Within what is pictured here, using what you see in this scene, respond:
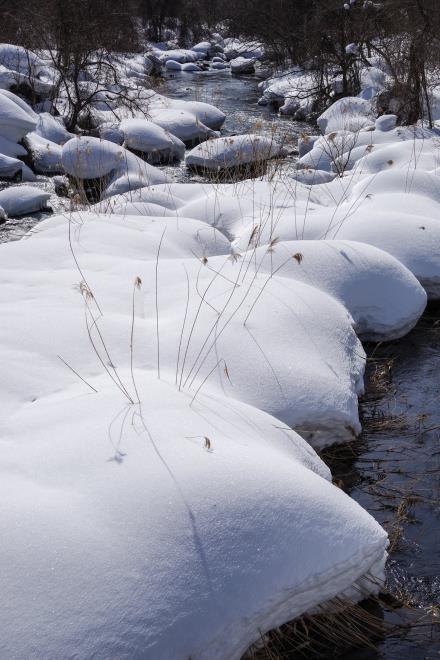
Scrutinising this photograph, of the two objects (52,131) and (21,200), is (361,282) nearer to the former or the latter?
(21,200)

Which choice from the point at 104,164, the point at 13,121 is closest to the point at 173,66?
the point at 13,121

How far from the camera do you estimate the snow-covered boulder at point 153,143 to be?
9.68 meters

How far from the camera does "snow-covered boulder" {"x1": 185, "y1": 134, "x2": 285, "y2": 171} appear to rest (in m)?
8.71

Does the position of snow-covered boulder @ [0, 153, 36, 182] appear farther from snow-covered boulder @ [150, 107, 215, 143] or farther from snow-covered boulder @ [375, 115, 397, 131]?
snow-covered boulder @ [375, 115, 397, 131]

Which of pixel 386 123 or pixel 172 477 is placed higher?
pixel 172 477

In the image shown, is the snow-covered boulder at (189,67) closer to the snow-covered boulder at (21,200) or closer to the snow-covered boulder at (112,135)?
the snow-covered boulder at (112,135)

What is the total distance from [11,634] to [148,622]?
330mm

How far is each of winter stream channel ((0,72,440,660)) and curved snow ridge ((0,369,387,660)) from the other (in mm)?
234

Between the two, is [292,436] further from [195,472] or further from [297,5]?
[297,5]

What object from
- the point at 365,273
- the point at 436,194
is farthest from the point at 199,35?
the point at 365,273

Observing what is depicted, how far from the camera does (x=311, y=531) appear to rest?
2205 mm

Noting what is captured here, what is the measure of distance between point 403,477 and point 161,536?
1.62 meters

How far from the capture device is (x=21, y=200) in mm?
7312

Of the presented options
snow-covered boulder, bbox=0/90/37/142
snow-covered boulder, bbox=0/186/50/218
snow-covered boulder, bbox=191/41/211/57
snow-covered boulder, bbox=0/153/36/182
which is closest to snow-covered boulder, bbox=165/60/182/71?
snow-covered boulder, bbox=191/41/211/57
